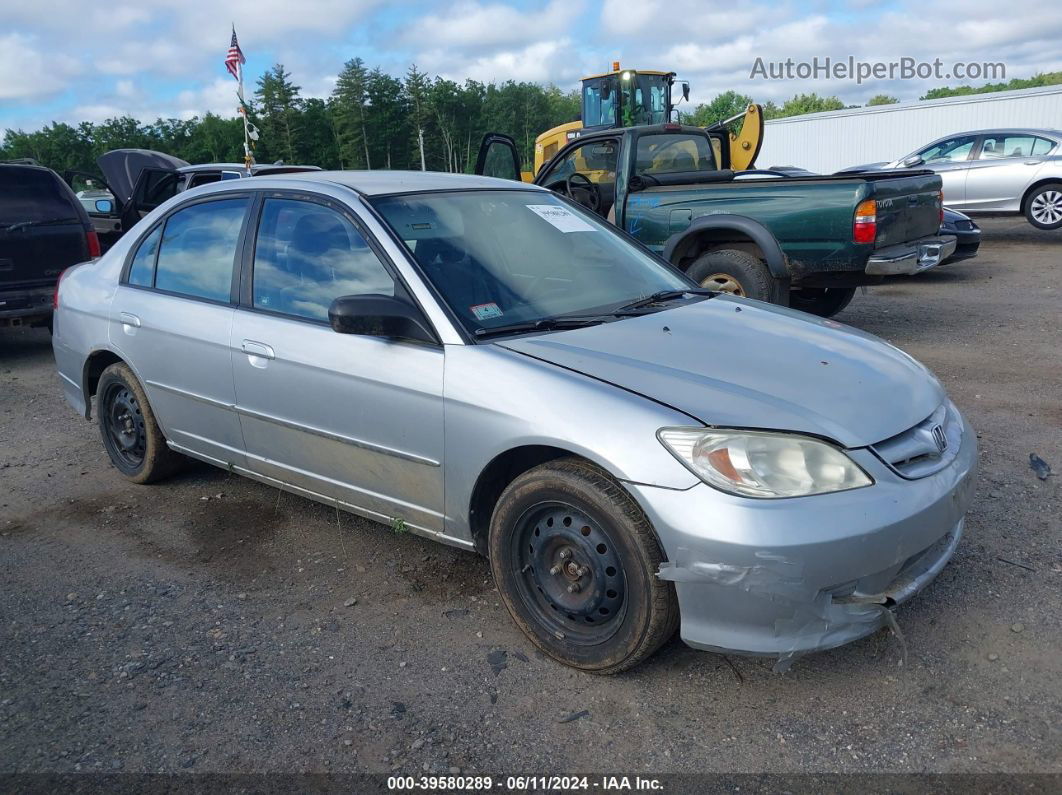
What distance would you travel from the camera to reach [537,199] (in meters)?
4.32

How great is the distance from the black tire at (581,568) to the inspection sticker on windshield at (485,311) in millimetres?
691

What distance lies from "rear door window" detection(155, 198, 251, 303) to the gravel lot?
1.19 meters

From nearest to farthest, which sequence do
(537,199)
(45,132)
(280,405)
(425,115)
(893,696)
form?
(893,696) → (280,405) → (537,199) → (45,132) → (425,115)

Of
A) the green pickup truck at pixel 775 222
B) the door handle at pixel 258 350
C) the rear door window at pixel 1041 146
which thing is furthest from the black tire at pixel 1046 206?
the door handle at pixel 258 350

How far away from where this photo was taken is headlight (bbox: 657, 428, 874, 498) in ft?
8.64

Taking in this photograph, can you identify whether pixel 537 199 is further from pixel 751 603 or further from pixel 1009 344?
pixel 1009 344

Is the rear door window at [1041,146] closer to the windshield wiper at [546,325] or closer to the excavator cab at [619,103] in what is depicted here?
the excavator cab at [619,103]

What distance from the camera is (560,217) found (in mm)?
4254

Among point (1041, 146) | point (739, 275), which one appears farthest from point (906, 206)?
point (1041, 146)

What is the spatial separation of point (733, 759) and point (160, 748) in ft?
5.72

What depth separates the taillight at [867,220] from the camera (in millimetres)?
6965

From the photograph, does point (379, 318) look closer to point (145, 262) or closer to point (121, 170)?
point (145, 262)

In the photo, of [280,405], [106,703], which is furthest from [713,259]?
[106,703]

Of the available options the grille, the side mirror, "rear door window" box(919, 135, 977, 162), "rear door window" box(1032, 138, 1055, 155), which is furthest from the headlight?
"rear door window" box(919, 135, 977, 162)
